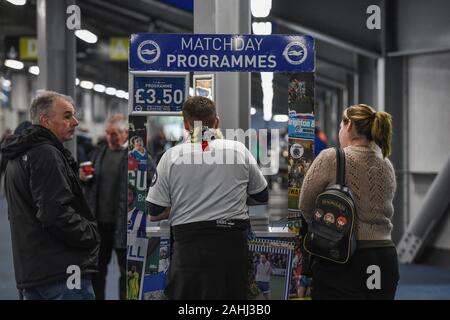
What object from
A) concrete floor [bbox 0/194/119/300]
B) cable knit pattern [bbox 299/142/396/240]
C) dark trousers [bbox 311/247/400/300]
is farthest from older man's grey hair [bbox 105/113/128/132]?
dark trousers [bbox 311/247/400/300]

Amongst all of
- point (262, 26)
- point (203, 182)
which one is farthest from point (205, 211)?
point (262, 26)

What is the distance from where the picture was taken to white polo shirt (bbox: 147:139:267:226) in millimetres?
3471

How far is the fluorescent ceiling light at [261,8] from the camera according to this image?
9.34 m

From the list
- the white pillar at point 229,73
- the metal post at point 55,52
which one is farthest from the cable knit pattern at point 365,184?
the metal post at point 55,52

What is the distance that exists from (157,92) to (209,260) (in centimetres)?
145

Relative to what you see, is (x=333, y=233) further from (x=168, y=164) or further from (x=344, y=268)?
(x=168, y=164)

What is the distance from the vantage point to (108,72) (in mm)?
28656

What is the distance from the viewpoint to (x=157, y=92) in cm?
457

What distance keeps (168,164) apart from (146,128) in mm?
1062

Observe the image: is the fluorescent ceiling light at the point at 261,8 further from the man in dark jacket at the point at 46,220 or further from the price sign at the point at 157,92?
the man in dark jacket at the point at 46,220

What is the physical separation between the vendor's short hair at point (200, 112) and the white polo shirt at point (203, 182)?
0.11m

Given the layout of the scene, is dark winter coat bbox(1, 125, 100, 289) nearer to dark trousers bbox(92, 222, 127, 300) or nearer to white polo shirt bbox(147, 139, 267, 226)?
white polo shirt bbox(147, 139, 267, 226)

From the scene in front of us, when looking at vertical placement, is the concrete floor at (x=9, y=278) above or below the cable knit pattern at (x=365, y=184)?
below
